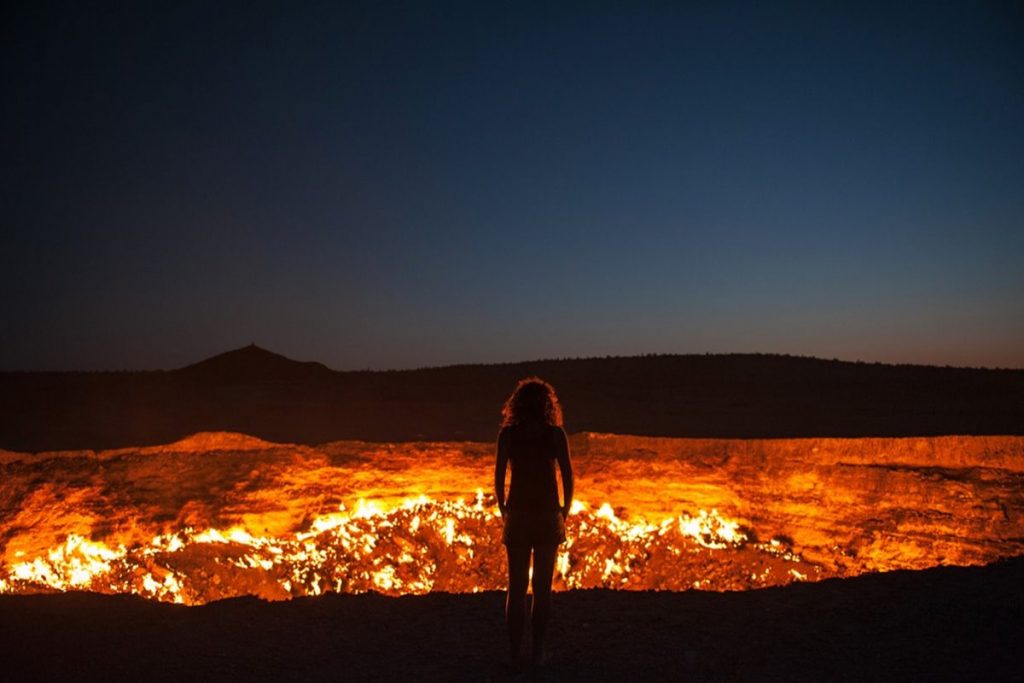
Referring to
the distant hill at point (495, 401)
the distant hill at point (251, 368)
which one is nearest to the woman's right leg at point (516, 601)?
the distant hill at point (495, 401)

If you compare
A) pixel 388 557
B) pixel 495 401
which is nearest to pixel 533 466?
pixel 388 557

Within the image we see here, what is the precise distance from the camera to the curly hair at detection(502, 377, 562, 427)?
4.10 meters

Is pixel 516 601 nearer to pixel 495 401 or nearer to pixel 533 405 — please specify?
pixel 533 405

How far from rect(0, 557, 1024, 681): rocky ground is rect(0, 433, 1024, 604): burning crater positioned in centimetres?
318

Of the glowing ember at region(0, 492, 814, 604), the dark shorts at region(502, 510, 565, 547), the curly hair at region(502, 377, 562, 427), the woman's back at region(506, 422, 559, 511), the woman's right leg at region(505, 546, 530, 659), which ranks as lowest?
the glowing ember at region(0, 492, 814, 604)

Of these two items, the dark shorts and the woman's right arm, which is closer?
the dark shorts

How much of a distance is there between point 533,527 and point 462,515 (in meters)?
5.36

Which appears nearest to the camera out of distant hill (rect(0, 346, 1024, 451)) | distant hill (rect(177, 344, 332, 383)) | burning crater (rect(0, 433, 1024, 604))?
burning crater (rect(0, 433, 1024, 604))

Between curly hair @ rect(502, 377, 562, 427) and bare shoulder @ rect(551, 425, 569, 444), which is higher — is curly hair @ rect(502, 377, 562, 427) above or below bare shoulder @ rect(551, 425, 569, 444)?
above

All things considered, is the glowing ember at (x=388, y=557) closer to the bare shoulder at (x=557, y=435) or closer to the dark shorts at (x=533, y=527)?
the dark shorts at (x=533, y=527)

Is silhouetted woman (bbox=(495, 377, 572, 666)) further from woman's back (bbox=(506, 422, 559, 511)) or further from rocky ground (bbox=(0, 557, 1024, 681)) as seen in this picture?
rocky ground (bbox=(0, 557, 1024, 681))

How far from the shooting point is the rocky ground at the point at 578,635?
13.6 feet

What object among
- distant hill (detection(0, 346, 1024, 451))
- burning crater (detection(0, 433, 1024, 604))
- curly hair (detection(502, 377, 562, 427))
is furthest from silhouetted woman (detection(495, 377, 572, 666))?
distant hill (detection(0, 346, 1024, 451))

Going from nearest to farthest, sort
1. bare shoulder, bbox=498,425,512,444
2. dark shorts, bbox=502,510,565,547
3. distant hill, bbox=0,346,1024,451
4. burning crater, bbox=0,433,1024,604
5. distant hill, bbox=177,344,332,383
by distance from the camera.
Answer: dark shorts, bbox=502,510,565,547 → bare shoulder, bbox=498,425,512,444 → burning crater, bbox=0,433,1024,604 → distant hill, bbox=0,346,1024,451 → distant hill, bbox=177,344,332,383
